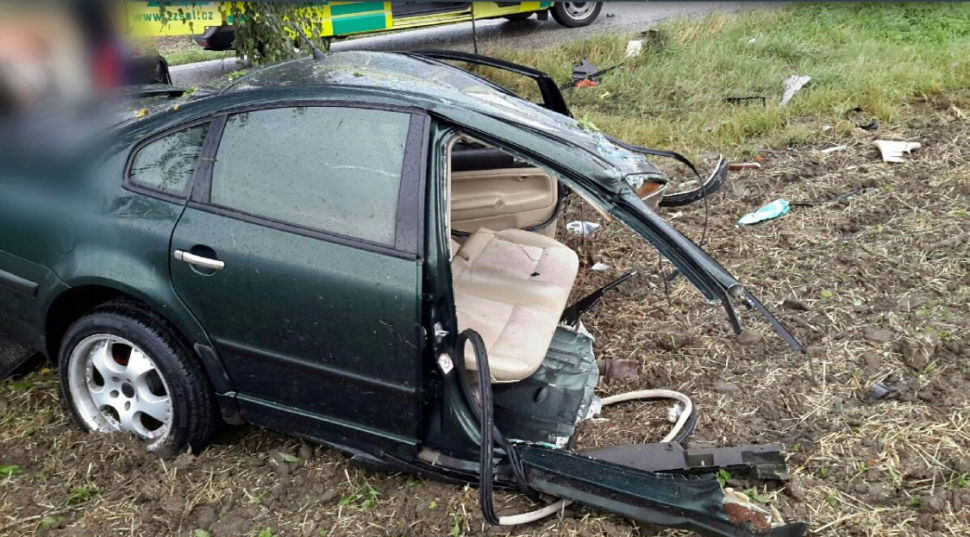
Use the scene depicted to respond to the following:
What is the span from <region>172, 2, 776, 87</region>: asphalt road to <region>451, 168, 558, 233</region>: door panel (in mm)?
7345

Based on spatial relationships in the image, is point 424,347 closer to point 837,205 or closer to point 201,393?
point 201,393

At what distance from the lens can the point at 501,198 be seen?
14.2 feet

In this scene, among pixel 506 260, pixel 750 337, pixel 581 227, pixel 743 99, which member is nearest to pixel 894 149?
pixel 743 99

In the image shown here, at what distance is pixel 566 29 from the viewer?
40.7 ft

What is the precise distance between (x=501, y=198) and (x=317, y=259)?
1851mm

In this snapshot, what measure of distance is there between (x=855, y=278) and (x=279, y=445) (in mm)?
3182

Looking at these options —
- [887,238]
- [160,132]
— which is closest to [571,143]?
[160,132]

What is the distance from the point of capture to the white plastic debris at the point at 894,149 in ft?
18.8

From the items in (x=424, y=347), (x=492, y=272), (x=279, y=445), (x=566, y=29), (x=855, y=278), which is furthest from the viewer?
(x=566, y=29)

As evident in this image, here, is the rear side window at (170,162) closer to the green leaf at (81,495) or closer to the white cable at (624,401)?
the green leaf at (81,495)

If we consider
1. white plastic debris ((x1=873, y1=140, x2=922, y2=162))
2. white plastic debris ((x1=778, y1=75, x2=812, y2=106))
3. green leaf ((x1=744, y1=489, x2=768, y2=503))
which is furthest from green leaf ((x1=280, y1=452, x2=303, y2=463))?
white plastic debris ((x1=778, y1=75, x2=812, y2=106))

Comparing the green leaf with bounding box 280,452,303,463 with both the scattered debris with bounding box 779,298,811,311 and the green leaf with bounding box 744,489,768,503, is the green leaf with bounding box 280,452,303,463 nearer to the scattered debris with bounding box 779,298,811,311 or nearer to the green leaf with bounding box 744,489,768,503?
the green leaf with bounding box 744,489,768,503

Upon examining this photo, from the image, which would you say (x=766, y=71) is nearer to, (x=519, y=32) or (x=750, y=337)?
(x=750, y=337)

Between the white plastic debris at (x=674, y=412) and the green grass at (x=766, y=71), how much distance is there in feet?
11.3
